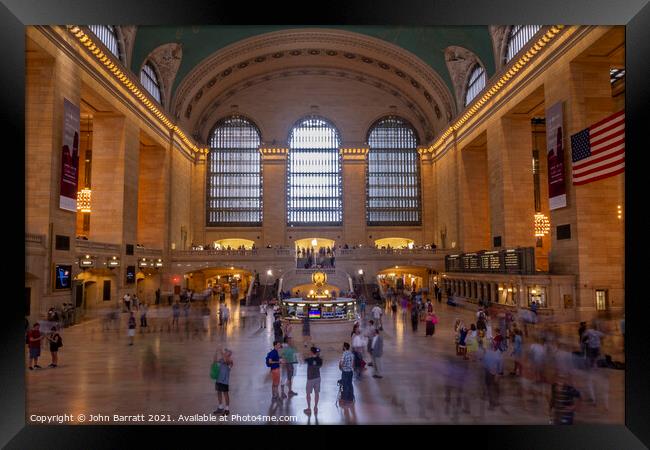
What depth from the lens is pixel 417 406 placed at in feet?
25.7

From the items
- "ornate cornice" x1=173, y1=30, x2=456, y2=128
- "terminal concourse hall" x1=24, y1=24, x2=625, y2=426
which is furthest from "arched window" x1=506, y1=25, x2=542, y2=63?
"ornate cornice" x1=173, y1=30, x2=456, y2=128

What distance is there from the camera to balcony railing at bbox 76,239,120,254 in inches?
804

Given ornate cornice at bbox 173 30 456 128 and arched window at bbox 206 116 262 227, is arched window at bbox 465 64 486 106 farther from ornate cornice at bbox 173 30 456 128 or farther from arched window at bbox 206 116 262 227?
arched window at bbox 206 116 262 227

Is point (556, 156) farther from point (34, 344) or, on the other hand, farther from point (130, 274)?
point (130, 274)

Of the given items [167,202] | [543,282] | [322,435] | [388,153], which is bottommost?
[322,435]

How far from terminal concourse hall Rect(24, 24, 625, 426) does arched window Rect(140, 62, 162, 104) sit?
23 centimetres

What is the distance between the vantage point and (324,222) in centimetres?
4197

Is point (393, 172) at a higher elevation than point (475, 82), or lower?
lower

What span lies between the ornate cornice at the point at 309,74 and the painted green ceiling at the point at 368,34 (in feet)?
21.9

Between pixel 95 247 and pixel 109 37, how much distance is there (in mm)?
10724

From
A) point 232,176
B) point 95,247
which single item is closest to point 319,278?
point 95,247

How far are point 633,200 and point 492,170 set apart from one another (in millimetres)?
20506
